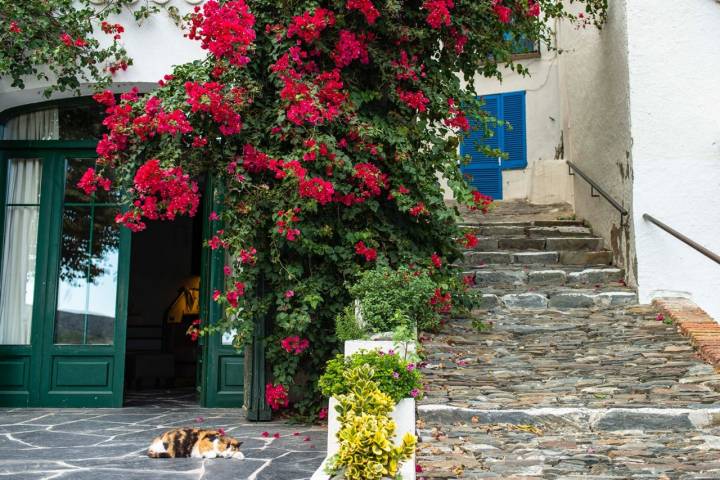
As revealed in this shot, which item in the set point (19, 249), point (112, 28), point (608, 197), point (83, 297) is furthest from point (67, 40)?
point (608, 197)

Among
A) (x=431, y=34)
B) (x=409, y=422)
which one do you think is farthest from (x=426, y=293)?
(x=431, y=34)

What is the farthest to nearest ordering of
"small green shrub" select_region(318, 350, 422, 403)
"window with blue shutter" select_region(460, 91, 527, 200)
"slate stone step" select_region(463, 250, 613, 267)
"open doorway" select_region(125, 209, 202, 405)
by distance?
1. "window with blue shutter" select_region(460, 91, 527, 200)
2. "open doorway" select_region(125, 209, 202, 405)
3. "slate stone step" select_region(463, 250, 613, 267)
4. "small green shrub" select_region(318, 350, 422, 403)

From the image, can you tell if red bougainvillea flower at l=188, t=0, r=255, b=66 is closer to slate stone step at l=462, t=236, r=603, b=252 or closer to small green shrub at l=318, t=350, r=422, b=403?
small green shrub at l=318, t=350, r=422, b=403

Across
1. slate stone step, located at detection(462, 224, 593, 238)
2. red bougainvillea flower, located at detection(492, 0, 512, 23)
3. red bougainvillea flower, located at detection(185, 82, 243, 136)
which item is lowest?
slate stone step, located at detection(462, 224, 593, 238)

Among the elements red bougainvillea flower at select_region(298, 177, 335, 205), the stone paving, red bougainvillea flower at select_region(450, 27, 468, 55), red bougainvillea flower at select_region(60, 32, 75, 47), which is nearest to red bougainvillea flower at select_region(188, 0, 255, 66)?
red bougainvillea flower at select_region(298, 177, 335, 205)

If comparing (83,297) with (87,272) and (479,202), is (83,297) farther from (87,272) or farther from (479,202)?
(479,202)

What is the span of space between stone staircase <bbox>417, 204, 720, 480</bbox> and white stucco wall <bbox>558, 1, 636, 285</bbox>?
717mm

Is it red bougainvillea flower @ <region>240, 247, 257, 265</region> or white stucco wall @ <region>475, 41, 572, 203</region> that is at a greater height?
white stucco wall @ <region>475, 41, 572, 203</region>

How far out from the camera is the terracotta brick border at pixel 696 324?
17.6 ft

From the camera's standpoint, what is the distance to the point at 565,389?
489 centimetres

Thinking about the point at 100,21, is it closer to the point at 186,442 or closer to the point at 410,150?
the point at 410,150

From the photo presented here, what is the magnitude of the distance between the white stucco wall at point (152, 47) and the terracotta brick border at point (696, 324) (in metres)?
5.11

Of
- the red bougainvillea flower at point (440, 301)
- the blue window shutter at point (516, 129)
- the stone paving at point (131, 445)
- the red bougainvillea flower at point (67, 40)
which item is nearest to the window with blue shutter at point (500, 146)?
the blue window shutter at point (516, 129)

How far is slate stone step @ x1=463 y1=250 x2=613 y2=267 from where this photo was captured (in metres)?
7.70
